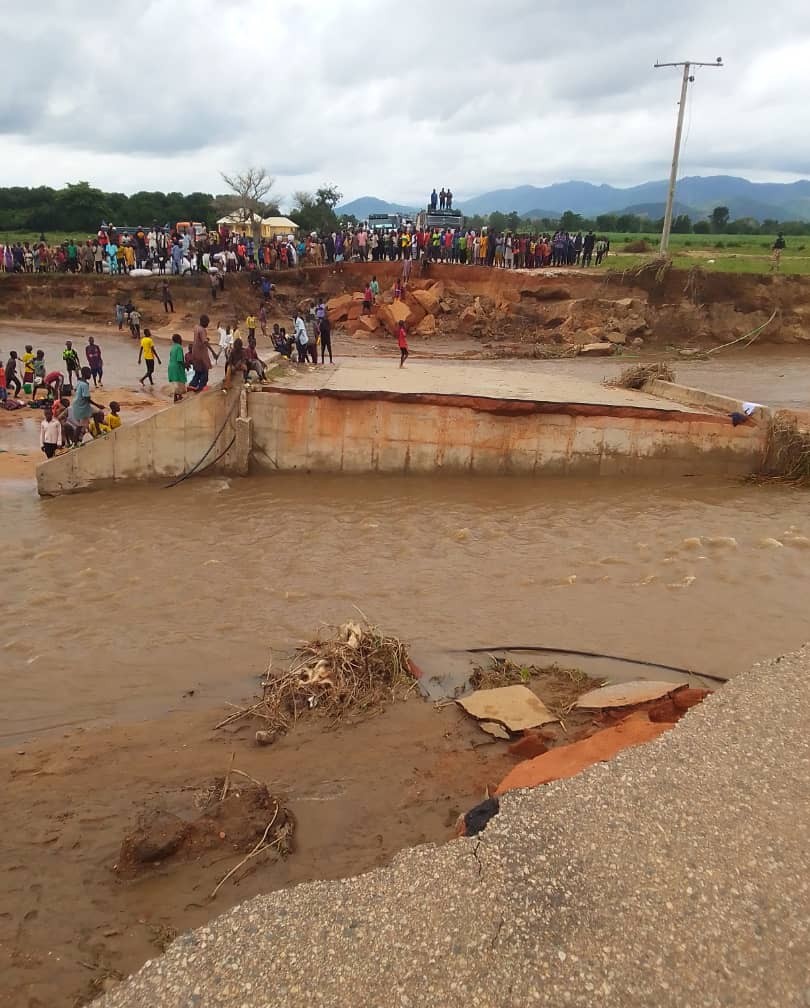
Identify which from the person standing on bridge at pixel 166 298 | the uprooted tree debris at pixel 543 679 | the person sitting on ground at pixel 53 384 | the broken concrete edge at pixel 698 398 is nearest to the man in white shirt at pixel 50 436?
the person sitting on ground at pixel 53 384

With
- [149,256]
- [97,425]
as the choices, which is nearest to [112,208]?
[149,256]

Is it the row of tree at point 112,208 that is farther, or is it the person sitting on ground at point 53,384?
the row of tree at point 112,208

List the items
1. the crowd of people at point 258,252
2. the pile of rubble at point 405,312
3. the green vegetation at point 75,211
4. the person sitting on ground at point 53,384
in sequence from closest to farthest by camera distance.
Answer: the person sitting on ground at point 53,384
the pile of rubble at point 405,312
the crowd of people at point 258,252
the green vegetation at point 75,211

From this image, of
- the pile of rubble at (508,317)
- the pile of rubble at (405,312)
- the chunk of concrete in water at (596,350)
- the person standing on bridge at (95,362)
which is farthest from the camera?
the pile of rubble at (405,312)

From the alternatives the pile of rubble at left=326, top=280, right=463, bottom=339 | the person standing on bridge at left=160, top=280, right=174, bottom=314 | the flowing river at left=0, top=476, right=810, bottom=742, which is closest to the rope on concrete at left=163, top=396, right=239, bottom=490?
the flowing river at left=0, top=476, right=810, bottom=742

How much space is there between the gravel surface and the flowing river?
3045 millimetres

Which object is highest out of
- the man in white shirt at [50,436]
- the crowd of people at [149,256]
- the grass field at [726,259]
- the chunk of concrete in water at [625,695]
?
the grass field at [726,259]

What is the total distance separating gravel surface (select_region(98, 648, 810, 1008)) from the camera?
3090 millimetres

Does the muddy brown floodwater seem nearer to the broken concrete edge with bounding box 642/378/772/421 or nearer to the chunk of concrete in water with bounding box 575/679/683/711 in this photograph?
the chunk of concrete in water with bounding box 575/679/683/711

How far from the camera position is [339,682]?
6.19m

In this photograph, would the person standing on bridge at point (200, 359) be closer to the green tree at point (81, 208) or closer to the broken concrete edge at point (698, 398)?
the broken concrete edge at point (698, 398)

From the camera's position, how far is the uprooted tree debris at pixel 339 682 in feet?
19.6

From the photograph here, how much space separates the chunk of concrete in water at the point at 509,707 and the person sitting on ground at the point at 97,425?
9292 millimetres

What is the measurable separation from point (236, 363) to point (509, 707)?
8.31 metres
